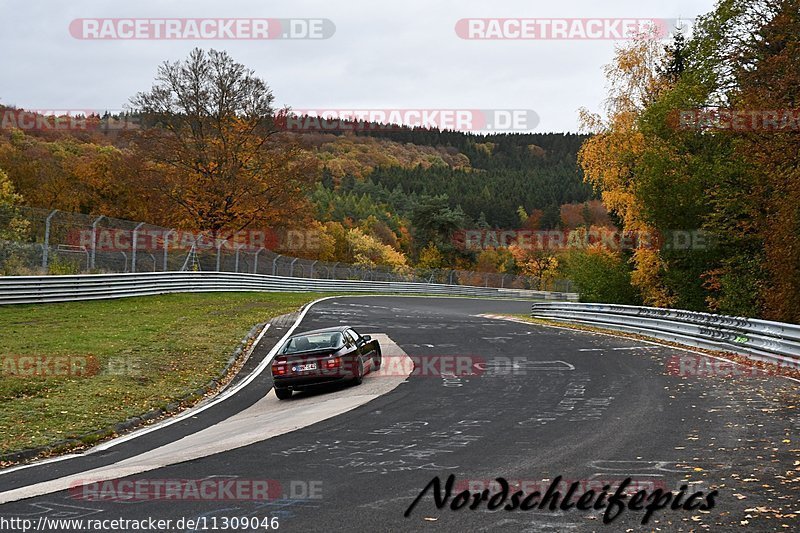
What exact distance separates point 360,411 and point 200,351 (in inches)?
361

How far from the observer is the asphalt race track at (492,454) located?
6.70 metres

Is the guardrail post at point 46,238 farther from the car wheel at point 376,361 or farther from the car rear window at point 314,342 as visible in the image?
the car wheel at point 376,361

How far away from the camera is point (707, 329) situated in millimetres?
20234

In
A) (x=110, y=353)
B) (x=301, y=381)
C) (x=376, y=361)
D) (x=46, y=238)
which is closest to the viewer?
(x=301, y=381)

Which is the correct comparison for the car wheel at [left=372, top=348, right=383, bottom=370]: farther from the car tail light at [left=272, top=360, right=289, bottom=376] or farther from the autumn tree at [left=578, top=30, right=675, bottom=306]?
the autumn tree at [left=578, top=30, right=675, bottom=306]

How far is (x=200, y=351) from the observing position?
20641 millimetres

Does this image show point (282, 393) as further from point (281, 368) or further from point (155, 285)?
point (155, 285)

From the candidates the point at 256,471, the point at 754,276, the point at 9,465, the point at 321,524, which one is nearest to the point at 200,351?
the point at 9,465

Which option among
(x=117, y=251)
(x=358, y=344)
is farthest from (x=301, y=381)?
(x=117, y=251)

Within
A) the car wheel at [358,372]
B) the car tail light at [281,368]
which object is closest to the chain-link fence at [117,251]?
the car tail light at [281,368]

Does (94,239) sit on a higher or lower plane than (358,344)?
higher

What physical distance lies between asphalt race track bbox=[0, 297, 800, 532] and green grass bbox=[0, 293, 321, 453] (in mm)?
1515

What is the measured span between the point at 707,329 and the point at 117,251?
23.8 m

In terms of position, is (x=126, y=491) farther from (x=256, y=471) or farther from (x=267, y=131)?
(x=267, y=131)
